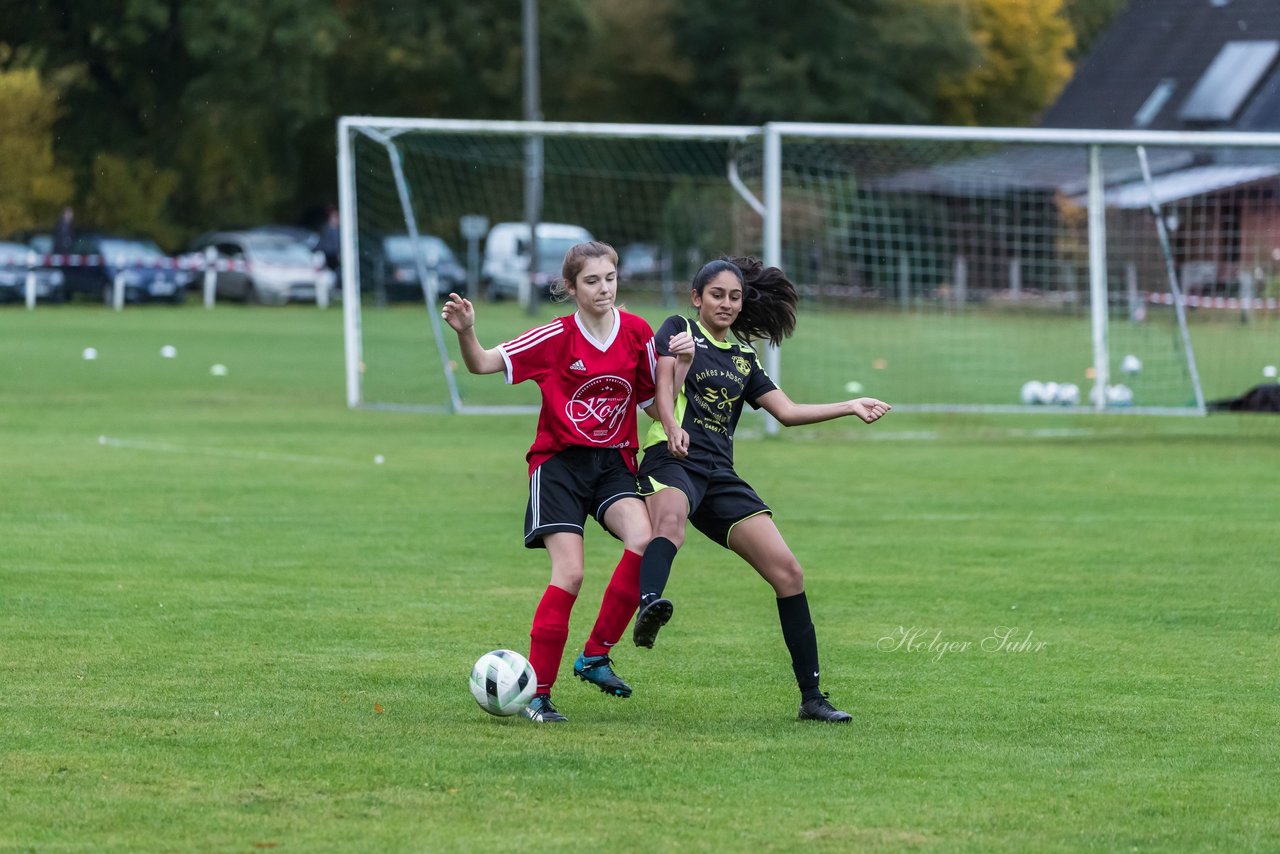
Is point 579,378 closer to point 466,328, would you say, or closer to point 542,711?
point 466,328

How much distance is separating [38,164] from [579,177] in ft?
54.6

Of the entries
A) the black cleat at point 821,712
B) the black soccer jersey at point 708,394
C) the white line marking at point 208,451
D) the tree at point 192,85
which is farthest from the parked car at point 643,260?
the black cleat at point 821,712

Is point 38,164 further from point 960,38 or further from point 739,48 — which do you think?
point 960,38

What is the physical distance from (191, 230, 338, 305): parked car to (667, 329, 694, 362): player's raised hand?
123 ft

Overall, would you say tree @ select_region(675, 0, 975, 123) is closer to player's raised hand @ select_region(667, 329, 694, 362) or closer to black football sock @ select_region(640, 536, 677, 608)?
player's raised hand @ select_region(667, 329, 694, 362)

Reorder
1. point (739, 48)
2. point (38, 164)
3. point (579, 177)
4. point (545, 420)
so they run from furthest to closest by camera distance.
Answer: point (739, 48), point (38, 164), point (579, 177), point (545, 420)

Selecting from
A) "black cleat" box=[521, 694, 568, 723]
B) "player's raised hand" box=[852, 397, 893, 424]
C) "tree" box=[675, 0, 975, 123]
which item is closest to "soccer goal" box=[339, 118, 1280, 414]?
"player's raised hand" box=[852, 397, 893, 424]

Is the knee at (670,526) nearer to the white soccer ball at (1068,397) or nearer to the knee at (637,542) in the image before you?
the knee at (637,542)

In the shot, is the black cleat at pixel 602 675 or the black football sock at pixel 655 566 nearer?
the black football sock at pixel 655 566

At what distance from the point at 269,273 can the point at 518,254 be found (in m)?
8.05

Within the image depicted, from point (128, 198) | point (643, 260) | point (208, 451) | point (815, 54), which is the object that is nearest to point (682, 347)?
point (208, 451)

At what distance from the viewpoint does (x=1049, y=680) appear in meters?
7.34

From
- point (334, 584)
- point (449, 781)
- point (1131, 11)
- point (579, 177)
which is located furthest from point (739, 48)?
point (449, 781)

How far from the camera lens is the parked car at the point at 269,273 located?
43.5m
